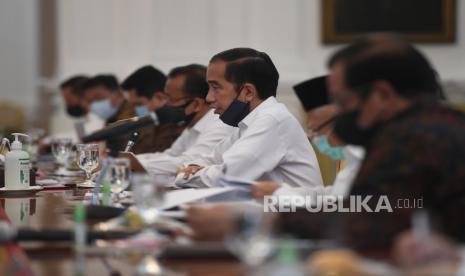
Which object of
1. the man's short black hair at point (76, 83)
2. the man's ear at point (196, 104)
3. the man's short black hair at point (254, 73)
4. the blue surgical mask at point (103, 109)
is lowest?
the blue surgical mask at point (103, 109)

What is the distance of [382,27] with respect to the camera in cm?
1012

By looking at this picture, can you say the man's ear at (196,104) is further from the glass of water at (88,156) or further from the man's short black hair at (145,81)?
the man's short black hair at (145,81)

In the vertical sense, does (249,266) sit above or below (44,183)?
above

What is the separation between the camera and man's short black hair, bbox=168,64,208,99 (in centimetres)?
612

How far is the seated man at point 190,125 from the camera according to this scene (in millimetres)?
5852

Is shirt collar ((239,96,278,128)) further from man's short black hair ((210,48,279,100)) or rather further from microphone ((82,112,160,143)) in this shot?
microphone ((82,112,160,143))

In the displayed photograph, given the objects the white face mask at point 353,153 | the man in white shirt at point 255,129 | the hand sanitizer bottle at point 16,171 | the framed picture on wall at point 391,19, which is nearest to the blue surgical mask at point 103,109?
the framed picture on wall at point 391,19

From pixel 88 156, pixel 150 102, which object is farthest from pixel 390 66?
pixel 150 102

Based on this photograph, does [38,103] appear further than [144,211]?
Yes

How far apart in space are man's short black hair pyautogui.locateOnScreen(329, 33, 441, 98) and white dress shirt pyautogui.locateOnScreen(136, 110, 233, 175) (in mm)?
3144

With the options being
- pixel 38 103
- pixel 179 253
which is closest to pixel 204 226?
pixel 179 253

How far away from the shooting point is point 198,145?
5887mm

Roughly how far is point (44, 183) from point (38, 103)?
777 centimetres

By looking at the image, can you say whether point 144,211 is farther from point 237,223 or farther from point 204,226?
point 237,223
